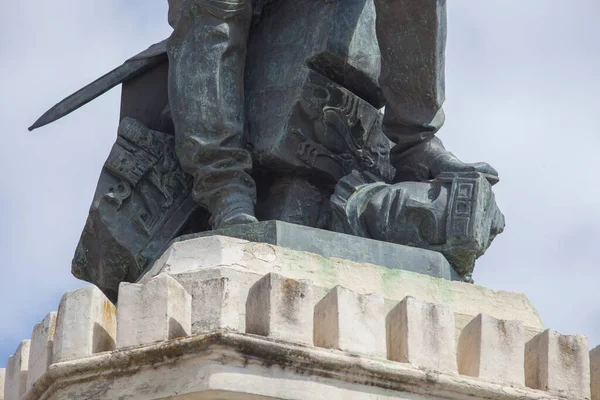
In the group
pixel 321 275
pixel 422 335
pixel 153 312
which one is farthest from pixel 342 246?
pixel 153 312

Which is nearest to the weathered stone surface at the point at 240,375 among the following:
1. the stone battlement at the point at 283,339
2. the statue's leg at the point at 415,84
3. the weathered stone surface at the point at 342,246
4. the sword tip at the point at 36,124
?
the stone battlement at the point at 283,339

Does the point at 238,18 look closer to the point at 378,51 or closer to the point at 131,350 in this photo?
the point at 378,51

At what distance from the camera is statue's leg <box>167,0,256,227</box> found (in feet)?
37.6

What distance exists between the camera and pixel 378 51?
1199cm

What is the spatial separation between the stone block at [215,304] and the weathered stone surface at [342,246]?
591 millimetres

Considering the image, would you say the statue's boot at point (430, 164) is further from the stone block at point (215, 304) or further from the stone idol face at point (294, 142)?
the stone block at point (215, 304)

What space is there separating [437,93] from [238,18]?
1.18 m

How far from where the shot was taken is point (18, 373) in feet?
36.5

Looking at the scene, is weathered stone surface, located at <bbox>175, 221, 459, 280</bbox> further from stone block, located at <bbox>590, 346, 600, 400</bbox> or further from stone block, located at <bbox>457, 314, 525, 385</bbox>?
stone block, located at <bbox>590, 346, 600, 400</bbox>

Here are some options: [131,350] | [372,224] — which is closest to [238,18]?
[372,224]

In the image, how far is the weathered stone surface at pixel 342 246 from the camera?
428 inches

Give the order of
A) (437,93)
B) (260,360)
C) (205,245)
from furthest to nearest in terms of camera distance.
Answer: (437,93) → (205,245) → (260,360)

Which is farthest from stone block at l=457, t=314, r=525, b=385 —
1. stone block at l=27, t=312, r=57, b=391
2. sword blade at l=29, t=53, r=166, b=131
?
sword blade at l=29, t=53, r=166, b=131

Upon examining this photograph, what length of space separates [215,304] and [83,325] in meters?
0.67
